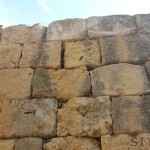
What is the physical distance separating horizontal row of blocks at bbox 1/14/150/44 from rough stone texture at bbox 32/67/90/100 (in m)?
0.71

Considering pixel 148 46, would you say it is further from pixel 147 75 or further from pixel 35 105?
pixel 35 105

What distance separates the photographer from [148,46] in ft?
14.6

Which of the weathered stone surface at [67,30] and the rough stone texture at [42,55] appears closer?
the rough stone texture at [42,55]

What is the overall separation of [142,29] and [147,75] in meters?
0.88

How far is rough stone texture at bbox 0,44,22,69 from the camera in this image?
182 inches

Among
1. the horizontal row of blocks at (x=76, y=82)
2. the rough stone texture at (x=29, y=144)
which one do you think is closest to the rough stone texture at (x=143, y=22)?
the horizontal row of blocks at (x=76, y=82)

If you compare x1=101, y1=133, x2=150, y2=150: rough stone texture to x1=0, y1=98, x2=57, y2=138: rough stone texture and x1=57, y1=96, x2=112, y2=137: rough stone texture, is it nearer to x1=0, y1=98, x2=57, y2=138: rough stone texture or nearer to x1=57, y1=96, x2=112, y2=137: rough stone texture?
x1=57, y1=96, x2=112, y2=137: rough stone texture

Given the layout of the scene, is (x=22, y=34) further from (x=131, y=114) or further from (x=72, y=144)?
(x=131, y=114)

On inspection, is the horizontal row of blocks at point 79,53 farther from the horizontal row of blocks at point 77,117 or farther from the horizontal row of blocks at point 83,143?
the horizontal row of blocks at point 83,143

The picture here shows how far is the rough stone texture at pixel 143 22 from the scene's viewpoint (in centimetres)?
A: 467

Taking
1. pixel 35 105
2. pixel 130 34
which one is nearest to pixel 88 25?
pixel 130 34

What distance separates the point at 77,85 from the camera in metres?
4.18

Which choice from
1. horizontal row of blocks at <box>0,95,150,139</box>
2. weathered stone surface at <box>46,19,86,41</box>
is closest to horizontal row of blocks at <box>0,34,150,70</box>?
weathered stone surface at <box>46,19,86,41</box>

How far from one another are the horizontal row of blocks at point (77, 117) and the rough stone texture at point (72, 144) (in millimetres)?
68
